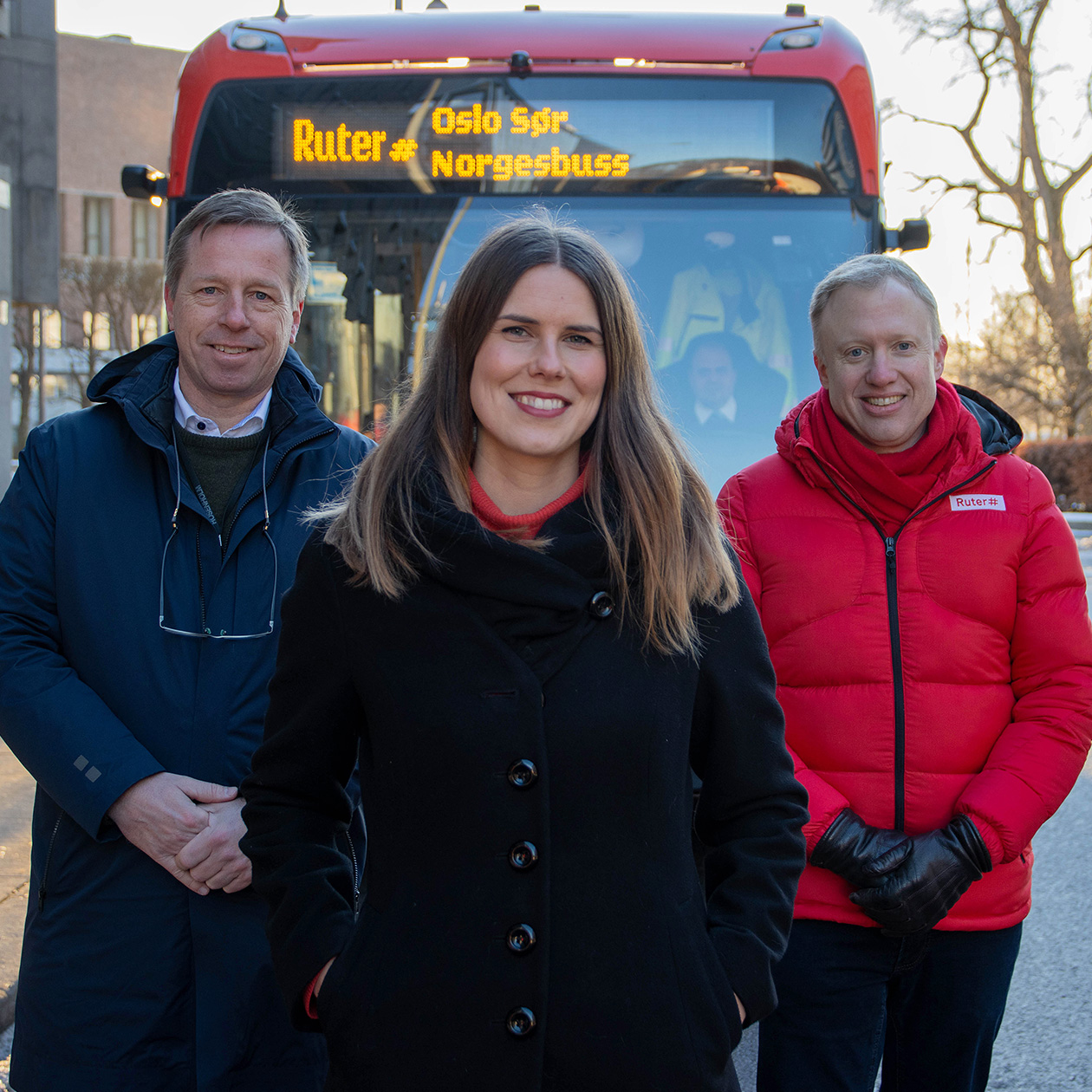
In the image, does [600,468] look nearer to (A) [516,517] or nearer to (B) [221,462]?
(A) [516,517]

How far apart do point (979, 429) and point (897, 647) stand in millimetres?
495

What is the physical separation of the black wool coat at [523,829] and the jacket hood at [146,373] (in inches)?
33.5

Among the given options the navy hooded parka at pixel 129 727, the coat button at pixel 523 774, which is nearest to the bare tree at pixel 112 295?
the navy hooded parka at pixel 129 727

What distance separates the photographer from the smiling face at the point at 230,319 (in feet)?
8.49

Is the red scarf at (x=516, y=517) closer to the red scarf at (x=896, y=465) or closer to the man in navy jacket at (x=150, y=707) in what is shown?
the man in navy jacket at (x=150, y=707)

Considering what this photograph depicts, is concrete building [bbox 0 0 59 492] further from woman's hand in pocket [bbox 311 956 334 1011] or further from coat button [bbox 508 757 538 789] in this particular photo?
coat button [bbox 508 757 538 789]

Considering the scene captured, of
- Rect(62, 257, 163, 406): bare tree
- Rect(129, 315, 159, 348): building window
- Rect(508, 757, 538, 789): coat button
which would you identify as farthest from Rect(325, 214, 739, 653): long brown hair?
Rect(129, 315, 159, 348): building window

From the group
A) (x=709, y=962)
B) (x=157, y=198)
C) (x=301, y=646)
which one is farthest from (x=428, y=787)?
(x=157, y=198)

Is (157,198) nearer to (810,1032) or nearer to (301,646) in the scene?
(301,646)

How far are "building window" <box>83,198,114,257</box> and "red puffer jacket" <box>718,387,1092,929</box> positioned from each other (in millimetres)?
62763

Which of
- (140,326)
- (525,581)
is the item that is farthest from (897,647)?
(140,326)

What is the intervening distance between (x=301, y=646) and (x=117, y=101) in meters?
64.0

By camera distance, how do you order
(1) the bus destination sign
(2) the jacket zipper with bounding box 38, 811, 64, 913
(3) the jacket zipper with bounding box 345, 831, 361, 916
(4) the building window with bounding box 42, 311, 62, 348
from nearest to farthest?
(3) the jacket zipper with bounding box 345, 831, 361, 916 < (2) the jacket zipper with bounding box 38, 811, 64, 913 < (1) the bus destination sign < (4) the building window with bounding box 42, 311, 62, 348

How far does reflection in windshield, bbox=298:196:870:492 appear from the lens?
487cm
